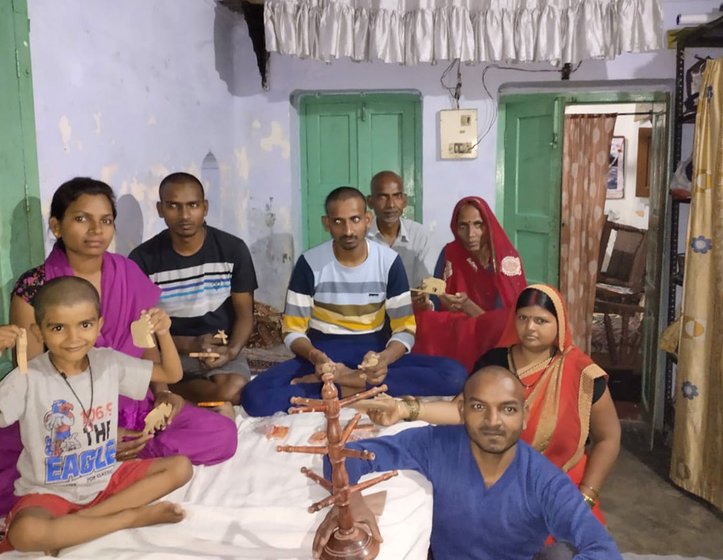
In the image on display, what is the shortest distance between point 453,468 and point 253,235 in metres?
3.34

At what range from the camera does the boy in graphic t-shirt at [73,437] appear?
1.74 metres

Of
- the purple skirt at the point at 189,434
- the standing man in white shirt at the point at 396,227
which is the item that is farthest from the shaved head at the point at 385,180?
the purple skirt at the point at 189,434

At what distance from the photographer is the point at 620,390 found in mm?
5273

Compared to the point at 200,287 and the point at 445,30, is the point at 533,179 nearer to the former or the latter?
the point at 445,30

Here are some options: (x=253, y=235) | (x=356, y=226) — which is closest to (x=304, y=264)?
(x=356, y=226)

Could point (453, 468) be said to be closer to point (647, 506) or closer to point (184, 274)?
Result: point (184, 274)

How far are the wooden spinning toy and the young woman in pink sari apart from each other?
855 mm

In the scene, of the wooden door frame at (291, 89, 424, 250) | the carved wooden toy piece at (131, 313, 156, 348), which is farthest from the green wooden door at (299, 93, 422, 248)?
the carved wooden toy piece at (131, 313, 156, 348)

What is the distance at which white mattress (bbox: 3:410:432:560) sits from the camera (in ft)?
5.39

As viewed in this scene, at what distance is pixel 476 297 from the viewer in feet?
11.9

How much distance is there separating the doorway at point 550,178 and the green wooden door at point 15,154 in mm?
3197

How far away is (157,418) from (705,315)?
2.78m

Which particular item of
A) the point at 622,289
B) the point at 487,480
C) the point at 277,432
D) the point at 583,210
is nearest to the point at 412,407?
the point at 487,480

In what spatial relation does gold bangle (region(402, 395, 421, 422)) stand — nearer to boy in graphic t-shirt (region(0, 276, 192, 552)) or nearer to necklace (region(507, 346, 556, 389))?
necklace (region(507, 346, 556, 389))
